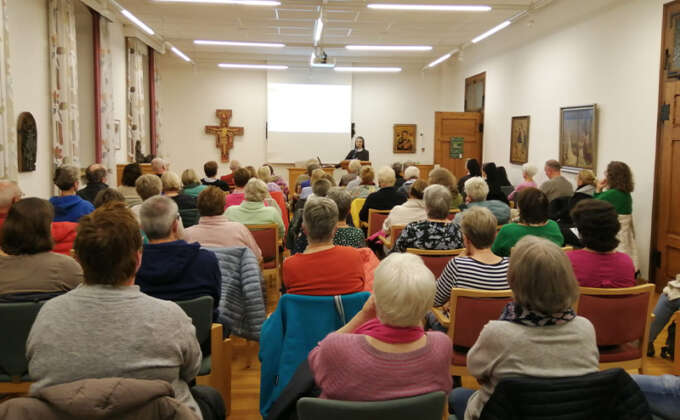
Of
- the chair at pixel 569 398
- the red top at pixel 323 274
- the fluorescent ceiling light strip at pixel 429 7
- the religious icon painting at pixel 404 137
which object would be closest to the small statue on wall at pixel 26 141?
the fluorescent ceiling light strip at pixel 429 7

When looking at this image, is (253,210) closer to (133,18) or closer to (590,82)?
(133,18)

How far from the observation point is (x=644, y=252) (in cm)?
683

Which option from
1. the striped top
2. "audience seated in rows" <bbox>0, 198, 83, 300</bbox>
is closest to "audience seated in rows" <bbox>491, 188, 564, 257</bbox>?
the striped top

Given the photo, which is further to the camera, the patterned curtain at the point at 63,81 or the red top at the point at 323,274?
the patterned curtain at the point at 63,81

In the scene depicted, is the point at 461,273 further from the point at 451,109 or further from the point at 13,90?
the point at 451,109

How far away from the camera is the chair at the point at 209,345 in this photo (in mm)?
2650

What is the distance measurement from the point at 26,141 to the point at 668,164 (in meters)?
7.92

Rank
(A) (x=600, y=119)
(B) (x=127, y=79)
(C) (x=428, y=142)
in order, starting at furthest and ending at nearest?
(C) (x=428, y=142) < (B) (x=127, y=79) < (A) (x=600, y=119)

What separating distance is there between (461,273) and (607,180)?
13.4 feet

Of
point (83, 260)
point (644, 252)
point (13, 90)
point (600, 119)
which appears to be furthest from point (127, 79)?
point (83, 260)

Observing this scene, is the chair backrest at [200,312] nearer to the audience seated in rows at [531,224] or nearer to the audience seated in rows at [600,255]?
the audience seated in rows at [600,255]

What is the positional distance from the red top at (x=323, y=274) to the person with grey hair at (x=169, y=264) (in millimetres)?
413

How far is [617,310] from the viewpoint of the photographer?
2.80 metres

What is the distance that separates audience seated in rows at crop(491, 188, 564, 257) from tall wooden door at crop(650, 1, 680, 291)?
10.3 ft
